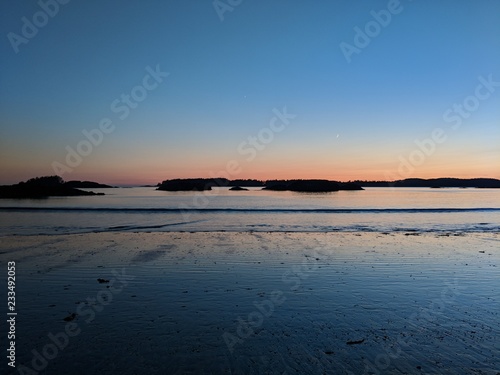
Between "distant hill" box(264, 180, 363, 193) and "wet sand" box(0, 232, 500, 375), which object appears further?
"distant hill" box(264, 180, 363, 193)

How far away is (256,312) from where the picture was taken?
30.0ft

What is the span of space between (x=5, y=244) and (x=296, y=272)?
54.6ft

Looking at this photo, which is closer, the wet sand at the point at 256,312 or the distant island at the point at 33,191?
the wet sand at the point at 256,312

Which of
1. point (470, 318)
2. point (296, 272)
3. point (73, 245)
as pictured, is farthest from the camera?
point (73, 245)

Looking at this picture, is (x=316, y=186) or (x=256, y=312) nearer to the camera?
(x=256, y=312)

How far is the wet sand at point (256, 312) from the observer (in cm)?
660

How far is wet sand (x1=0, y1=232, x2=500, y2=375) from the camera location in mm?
6598

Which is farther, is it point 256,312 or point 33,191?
point 33,191

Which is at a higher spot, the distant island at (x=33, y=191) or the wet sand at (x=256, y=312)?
the distant island at (x=33, y=191)

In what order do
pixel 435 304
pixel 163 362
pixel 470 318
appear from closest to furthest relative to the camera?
pixel 163 362 → pixel 470 318 → pixel 435 304

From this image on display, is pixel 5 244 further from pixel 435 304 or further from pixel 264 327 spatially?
pixel 435 304

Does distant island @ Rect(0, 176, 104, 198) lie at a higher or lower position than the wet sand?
higher

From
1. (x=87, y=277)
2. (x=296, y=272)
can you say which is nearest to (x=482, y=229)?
(x=296, y=272)

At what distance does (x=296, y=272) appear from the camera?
44.6 feet
